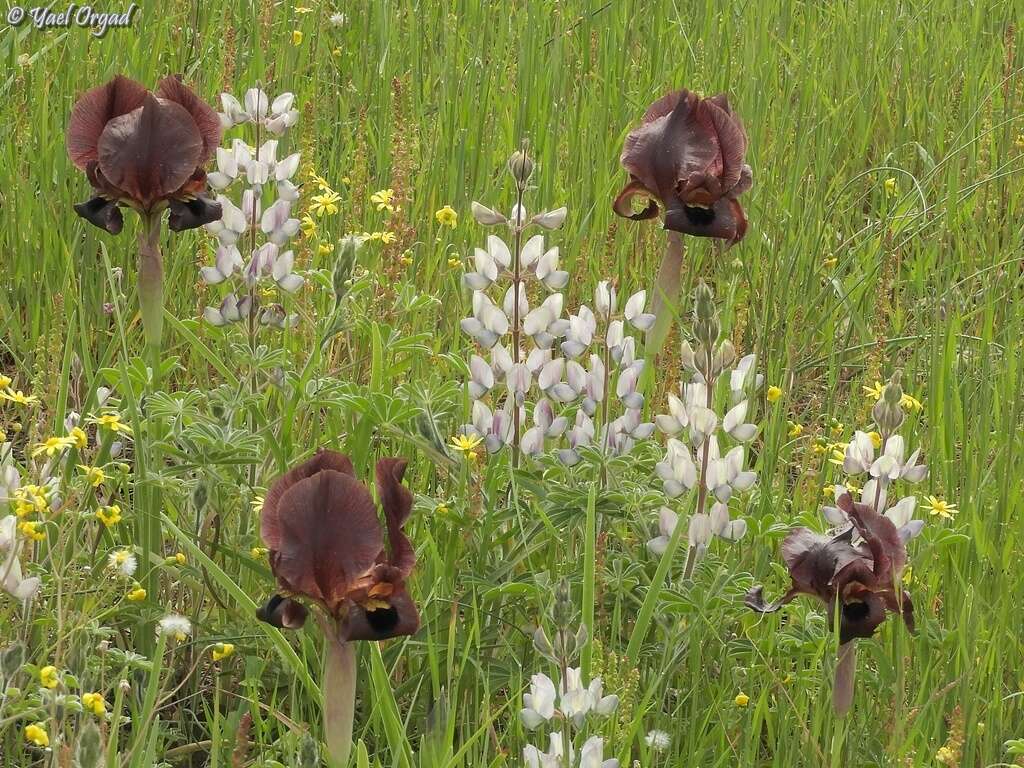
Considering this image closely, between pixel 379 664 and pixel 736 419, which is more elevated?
pixel 736 419

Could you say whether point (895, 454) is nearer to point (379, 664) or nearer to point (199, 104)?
point (379, 664)

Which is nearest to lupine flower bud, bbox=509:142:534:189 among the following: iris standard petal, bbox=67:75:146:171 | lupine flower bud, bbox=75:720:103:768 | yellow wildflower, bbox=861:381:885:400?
iris standard petal, bbox=67:75:146:171

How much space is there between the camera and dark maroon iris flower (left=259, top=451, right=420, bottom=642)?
1456 mm

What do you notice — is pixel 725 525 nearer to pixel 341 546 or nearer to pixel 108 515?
pixel 341 546

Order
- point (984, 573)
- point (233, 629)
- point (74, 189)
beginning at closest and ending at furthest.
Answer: point (233, 629)
point (984, 573)
point (74, 189)

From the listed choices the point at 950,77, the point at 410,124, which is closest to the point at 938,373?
the point at 410,124

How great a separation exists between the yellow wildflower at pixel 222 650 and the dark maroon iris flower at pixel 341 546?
387mm

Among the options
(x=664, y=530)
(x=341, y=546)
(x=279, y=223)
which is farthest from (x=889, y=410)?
(x=279, y=223)

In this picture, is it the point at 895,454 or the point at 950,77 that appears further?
the point at 950,77

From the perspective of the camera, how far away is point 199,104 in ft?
7.12

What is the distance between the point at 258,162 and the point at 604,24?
2.19m

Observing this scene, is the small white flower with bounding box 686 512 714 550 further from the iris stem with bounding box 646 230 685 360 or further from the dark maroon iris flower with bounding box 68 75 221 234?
the dark maroon iris flower with bounding box 68 75 221 234

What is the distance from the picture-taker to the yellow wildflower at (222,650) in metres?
1.89

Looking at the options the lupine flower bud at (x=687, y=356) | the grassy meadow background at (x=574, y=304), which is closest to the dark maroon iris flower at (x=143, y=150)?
the grassy meadow background at (x=574, y=304)
